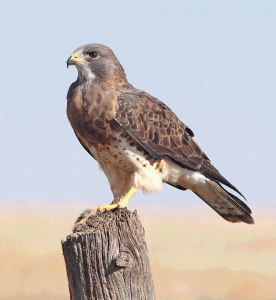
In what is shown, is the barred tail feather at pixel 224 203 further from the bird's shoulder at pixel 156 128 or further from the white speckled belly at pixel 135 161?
the white speckled belly at pixel 135 161

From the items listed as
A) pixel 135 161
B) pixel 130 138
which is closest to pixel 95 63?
pixel 130 138

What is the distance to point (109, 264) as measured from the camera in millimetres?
3764

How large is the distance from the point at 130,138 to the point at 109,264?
1.93 meters

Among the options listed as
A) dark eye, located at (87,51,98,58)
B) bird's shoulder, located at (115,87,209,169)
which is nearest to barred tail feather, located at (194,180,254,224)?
bird's shoulder, located at (115,87,209,169)

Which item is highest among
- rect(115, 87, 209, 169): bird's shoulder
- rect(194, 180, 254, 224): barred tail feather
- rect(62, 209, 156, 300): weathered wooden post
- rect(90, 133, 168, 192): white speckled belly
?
rect(115, 87, 209, 169): bird's shoulder

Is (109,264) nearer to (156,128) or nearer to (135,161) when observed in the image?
(135,161)

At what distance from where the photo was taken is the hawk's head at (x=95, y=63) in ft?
18.3

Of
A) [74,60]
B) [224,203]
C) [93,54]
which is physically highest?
[93,54]

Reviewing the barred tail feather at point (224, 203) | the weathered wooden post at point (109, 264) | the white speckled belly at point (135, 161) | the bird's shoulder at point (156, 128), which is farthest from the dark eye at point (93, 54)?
A: the weathered wooden post at point (109, 264)

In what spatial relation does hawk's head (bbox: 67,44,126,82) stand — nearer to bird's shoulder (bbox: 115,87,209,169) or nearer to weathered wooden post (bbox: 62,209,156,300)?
bird's shoulder (bbox: 115,87,209,169)

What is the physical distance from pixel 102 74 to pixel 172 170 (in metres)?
1.57

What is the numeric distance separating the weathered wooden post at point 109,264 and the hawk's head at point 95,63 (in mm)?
2312

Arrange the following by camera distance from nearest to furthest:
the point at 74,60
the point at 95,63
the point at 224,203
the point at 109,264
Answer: the point at 109,264 → the point at 74,60 → the point at 95,63 → the point at 224,203

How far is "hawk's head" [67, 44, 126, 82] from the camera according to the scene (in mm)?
5582
